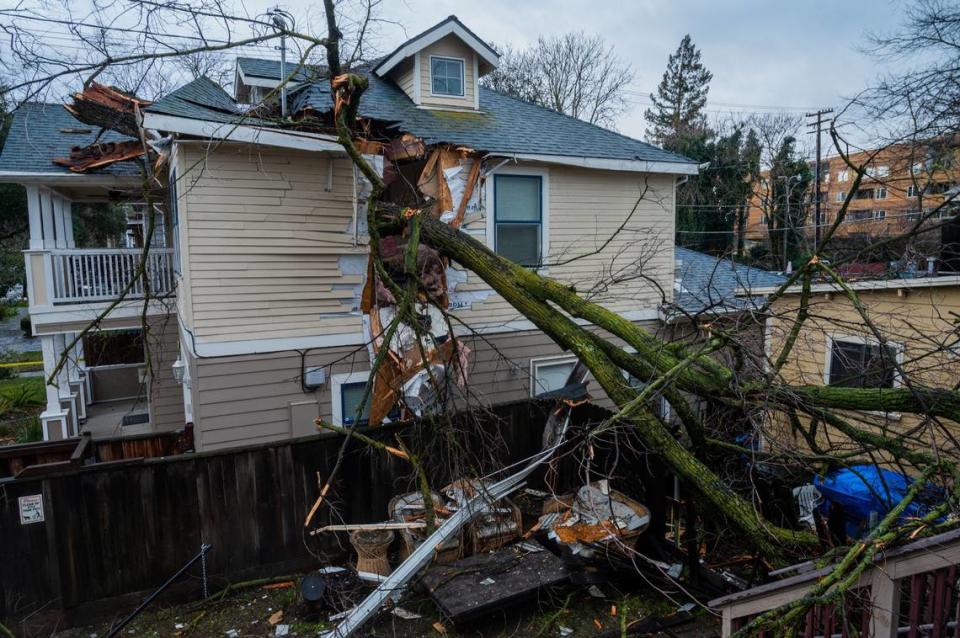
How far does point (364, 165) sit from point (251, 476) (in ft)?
11.9

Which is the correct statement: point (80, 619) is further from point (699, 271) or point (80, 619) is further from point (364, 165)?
point (699, 271)

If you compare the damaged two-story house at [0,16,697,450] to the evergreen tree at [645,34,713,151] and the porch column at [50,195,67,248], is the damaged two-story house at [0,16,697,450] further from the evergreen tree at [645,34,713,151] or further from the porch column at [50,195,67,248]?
the evergreen tree at [645,34,713,151]

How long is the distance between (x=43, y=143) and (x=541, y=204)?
30.7ft

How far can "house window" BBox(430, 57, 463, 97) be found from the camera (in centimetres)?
1079

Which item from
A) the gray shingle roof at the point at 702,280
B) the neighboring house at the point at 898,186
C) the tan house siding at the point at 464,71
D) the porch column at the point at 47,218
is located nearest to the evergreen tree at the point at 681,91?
the neighboring house at the point at 898,186

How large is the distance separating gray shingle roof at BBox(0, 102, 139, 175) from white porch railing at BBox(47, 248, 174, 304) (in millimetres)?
1367

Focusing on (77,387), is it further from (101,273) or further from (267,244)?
(267,244)

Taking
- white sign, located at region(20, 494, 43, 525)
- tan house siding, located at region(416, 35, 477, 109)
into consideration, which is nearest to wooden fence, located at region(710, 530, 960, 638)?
white sign, located at region(20, 494, 43, 525)

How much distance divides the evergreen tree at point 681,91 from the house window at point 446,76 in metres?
30.7

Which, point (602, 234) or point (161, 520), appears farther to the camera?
point (602, 234)

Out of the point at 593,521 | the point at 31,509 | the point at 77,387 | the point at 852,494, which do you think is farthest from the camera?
the point at 77,387

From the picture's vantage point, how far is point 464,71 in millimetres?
11000

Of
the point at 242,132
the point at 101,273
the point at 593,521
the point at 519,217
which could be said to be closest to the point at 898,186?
the point at 519,217

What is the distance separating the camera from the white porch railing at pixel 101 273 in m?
9.77
